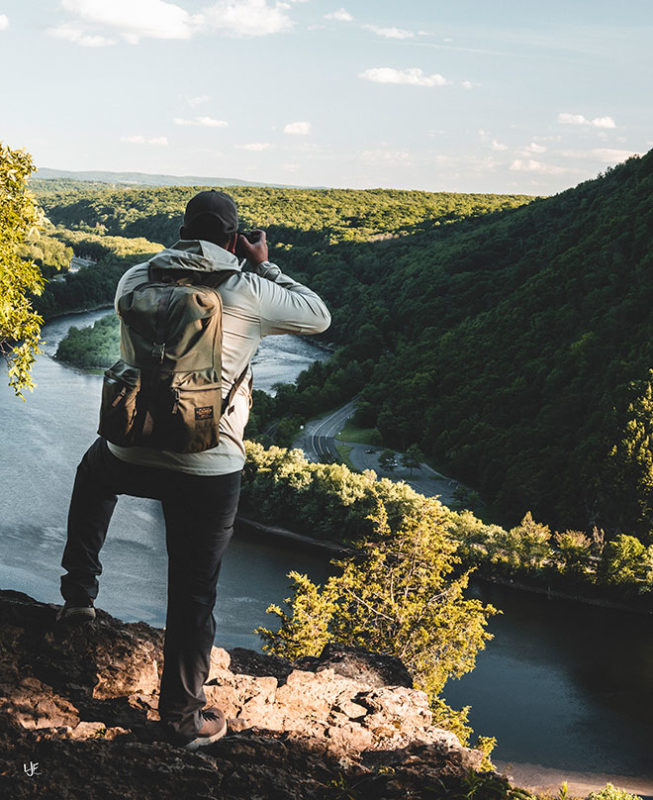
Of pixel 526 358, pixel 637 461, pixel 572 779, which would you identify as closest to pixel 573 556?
pixel 637 461

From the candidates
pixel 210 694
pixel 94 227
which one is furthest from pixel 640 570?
pixel 94 227

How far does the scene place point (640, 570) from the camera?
3120 cm

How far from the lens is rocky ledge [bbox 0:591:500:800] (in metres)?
2.56

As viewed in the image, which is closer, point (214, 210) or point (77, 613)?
point (214, 210)

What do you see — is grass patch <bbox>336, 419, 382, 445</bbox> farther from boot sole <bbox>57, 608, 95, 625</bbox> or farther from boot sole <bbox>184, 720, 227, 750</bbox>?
boot sole <bbox>184, 720, 227, 750</bbox>

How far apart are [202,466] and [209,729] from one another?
105 cm

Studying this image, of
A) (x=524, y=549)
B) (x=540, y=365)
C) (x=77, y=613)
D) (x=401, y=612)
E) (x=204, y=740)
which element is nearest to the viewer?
(x=204, y=740)

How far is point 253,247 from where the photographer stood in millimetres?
2820

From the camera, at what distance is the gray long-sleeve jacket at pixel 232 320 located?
255 centimetres

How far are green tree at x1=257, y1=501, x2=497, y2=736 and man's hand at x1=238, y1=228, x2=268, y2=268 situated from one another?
351 inches

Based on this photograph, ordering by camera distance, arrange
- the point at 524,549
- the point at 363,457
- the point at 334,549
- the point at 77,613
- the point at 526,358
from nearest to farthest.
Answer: the point at 77,613, the point at 524,549, the point at 334,549, the point at 363,457, the point at 526,358

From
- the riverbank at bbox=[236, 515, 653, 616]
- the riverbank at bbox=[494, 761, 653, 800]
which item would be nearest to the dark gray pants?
the riverbank at bbox=[494, 761, 653, 800]

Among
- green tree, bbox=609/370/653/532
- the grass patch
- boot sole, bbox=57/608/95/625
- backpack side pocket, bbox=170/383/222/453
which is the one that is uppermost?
backpack side pocket, bbox=170/383/222/453

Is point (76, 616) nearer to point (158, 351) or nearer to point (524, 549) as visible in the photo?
point (158, 351)
